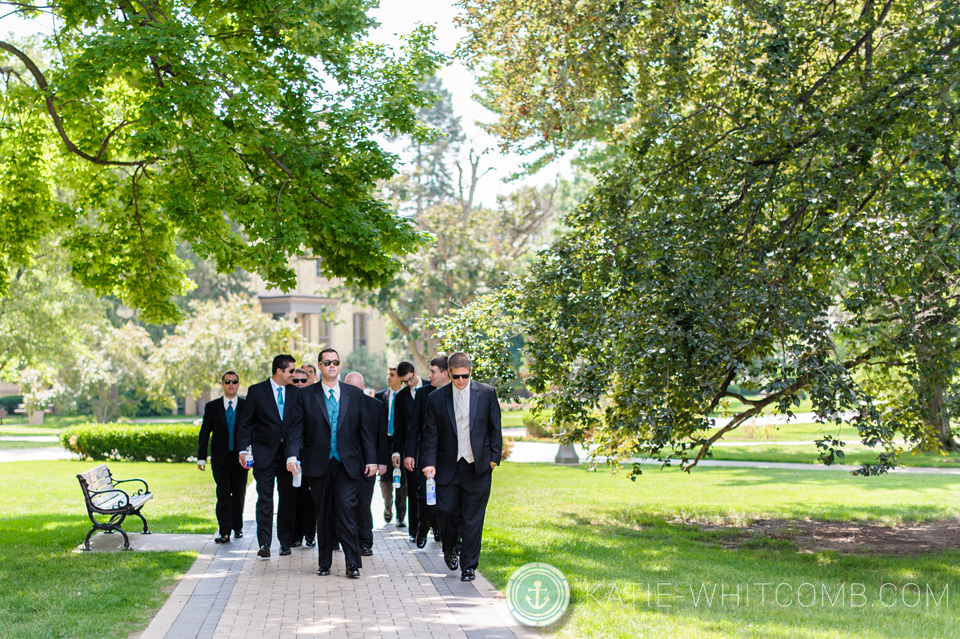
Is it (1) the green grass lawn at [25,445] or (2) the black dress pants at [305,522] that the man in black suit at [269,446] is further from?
(1) the green grass lawn at [25,445]

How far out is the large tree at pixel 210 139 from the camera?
419 inches

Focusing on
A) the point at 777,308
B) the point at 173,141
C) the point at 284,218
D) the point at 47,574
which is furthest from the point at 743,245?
the point at 47,574

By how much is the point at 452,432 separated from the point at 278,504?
243 cm

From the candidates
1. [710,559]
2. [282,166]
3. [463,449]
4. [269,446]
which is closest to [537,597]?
[463,449]

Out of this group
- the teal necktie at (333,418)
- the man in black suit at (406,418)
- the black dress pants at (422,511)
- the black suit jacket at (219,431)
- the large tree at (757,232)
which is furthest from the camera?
the man in black suit at (406,418)

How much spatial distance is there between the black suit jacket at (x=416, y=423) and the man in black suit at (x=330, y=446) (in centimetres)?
59

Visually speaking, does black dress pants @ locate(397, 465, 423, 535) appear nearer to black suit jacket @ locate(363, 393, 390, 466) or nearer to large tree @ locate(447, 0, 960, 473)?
black suit jacket @ locate(363, 393, 390, 466)

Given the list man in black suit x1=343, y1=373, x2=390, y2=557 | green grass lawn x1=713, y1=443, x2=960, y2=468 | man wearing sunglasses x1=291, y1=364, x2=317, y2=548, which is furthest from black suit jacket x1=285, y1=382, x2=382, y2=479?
green grass lawn x1=713, y1=443, x2=960, y2=468

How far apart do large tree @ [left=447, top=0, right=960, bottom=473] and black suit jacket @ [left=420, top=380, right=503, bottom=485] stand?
203 centimetres

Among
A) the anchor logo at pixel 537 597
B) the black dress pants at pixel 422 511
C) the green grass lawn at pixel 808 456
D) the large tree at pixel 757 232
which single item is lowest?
the green grass lawn at pixel 808 456

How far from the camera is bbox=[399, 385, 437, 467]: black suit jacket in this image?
9234mm

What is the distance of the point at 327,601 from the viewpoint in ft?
24.2

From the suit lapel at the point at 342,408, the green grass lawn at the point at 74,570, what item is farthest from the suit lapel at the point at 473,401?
the green grass lawn at the point at 74,570

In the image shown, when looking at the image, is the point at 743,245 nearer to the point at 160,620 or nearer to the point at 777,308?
the point at 777,308
